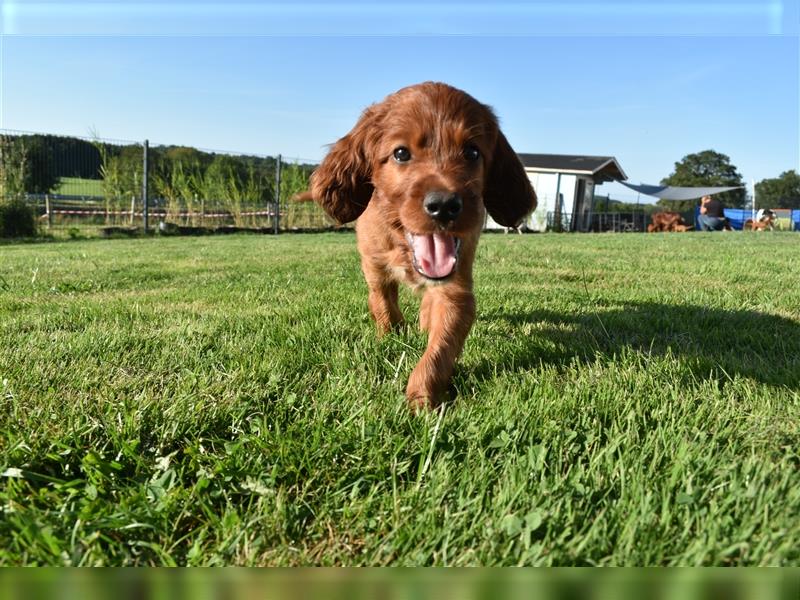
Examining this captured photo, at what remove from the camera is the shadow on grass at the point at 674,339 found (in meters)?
2.20

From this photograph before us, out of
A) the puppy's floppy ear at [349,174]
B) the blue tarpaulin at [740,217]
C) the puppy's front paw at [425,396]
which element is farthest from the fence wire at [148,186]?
the blue tarpaulin at [740,217]

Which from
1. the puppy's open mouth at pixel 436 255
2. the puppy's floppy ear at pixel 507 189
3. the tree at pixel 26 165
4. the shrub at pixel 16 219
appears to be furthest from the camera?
the tree at pixel 26 165

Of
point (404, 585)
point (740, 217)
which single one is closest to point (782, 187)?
point (740, 217)

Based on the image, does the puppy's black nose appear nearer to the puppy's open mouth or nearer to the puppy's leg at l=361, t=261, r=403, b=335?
the puppy's open mouth

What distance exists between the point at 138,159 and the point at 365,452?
16.8 meters

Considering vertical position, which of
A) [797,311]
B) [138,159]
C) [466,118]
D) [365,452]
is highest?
[138,159]

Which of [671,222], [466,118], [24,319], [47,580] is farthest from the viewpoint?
[671,222]

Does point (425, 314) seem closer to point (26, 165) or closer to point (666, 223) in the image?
point (26, 165)

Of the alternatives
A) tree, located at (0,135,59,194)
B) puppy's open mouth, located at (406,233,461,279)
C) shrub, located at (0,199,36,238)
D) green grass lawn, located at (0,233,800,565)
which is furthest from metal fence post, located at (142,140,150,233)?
puppy's open mouth, located at (406,233,461,279)

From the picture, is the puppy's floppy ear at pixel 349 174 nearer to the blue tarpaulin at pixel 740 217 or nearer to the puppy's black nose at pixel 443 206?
the puppy's black nose at pixel 443 206

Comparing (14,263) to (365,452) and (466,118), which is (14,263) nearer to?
(466,118)

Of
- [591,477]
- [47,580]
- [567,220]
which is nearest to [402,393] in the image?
[591,477]

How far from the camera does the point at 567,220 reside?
26.0 m

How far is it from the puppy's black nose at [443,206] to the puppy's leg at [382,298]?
830 millimetres
